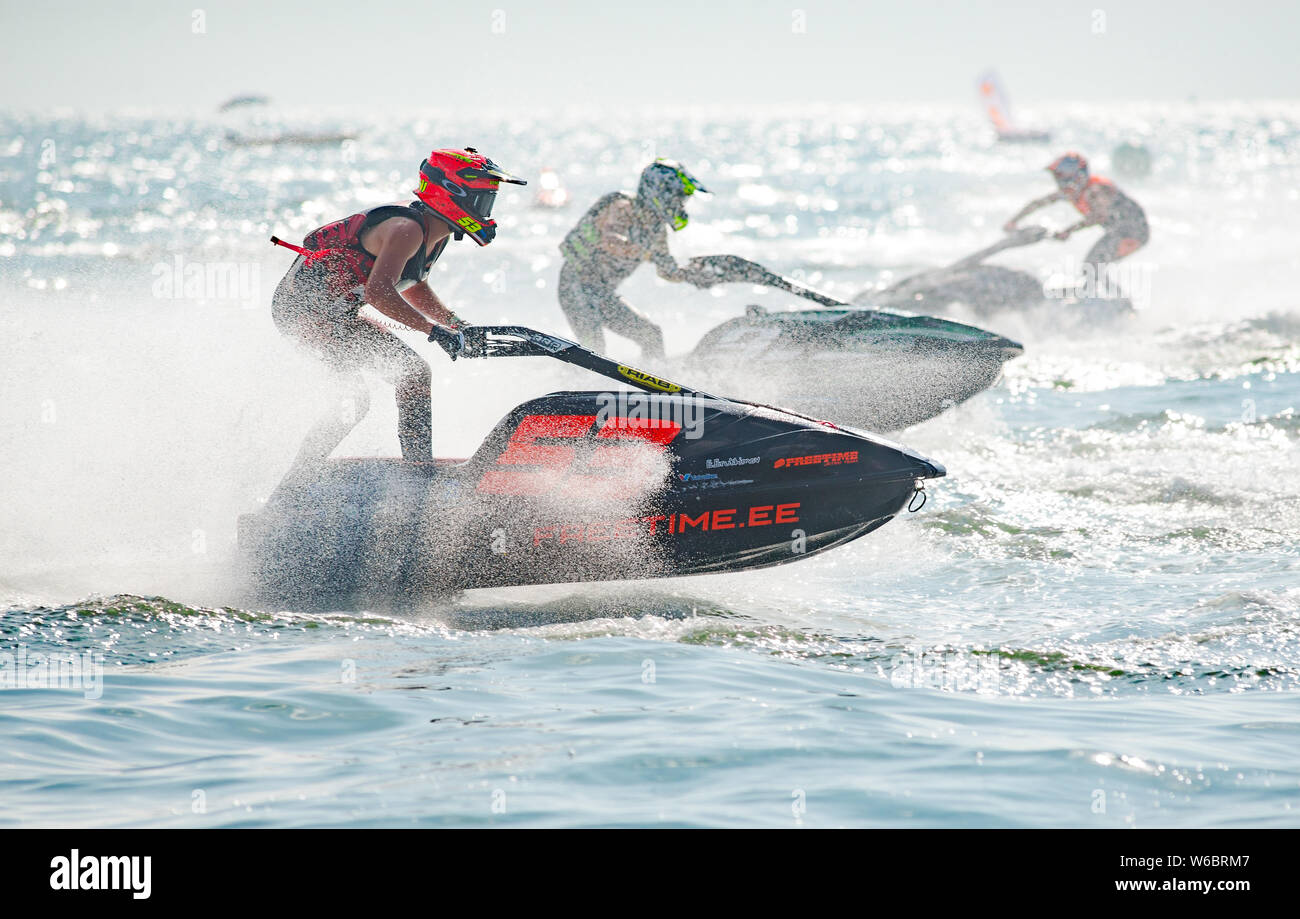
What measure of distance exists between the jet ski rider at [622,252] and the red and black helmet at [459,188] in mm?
3190

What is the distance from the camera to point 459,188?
642cm

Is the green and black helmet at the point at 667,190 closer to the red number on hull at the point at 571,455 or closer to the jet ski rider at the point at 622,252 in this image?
the jet ski rider at the point at 622,252

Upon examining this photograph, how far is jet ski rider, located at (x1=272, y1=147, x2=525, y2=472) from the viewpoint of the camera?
641 centimetres

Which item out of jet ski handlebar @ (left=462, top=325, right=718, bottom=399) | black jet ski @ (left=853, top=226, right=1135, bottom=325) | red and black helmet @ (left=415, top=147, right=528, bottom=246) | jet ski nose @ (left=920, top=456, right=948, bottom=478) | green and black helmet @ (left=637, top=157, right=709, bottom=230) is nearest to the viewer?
jet ski handlebar @ (left=462, top=325, right=718, bottom=399)

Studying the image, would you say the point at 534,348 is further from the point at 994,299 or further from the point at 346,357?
the point at 994,299

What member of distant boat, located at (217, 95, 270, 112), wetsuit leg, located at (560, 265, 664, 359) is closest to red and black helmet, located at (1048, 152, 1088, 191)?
wetsuit leg, located at (560, 265, 664, 359)

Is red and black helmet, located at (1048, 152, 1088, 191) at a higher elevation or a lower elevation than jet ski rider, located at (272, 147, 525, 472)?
higher

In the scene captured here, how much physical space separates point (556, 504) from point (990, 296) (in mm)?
10292

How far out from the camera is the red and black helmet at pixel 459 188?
640 cm

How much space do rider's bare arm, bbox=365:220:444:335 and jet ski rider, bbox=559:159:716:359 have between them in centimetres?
349

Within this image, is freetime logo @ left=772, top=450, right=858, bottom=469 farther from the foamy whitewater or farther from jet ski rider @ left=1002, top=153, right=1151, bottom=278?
jet ski rider @ left=1002, top=153, right=1151, bottom=278
